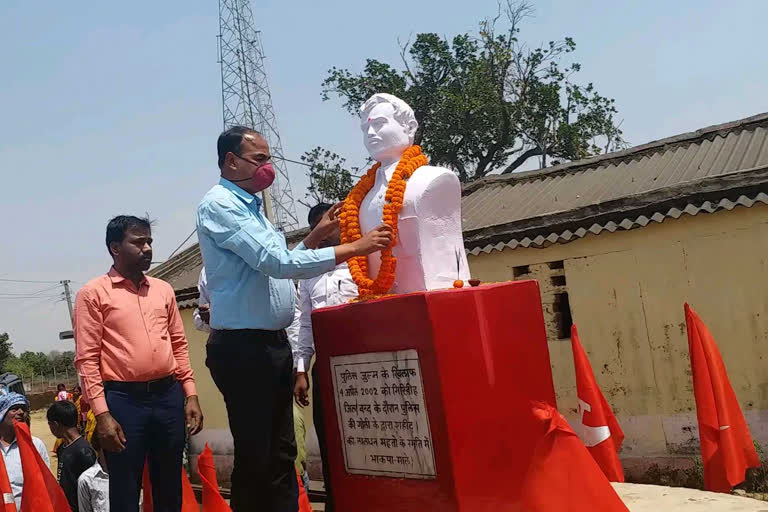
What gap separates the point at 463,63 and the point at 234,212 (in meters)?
19.1

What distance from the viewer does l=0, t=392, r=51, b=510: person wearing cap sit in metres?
4.64

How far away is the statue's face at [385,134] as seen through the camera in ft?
12.0

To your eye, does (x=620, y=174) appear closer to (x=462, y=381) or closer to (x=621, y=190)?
(x=621, y=190)

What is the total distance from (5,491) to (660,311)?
5485mm

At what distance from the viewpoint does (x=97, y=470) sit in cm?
484

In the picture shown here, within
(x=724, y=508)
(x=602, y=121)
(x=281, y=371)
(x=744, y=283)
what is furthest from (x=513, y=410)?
(x=602, y=121)

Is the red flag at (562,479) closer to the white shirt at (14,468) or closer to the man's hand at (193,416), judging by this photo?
the man's hand at (193,416)

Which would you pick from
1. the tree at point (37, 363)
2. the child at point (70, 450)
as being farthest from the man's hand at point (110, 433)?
the tree at point (37, 363)

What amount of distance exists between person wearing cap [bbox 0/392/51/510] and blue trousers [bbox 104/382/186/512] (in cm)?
138

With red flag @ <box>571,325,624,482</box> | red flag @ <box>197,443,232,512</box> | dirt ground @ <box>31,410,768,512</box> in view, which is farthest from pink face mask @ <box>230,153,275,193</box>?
red flag @ <box>571,325,624,482</box>

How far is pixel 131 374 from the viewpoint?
344 cm

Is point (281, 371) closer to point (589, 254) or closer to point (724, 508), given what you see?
point (724, 508)

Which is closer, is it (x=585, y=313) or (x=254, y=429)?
(x=254, y=429)

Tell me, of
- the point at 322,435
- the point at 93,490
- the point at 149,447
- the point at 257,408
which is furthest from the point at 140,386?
the point at 93,490
